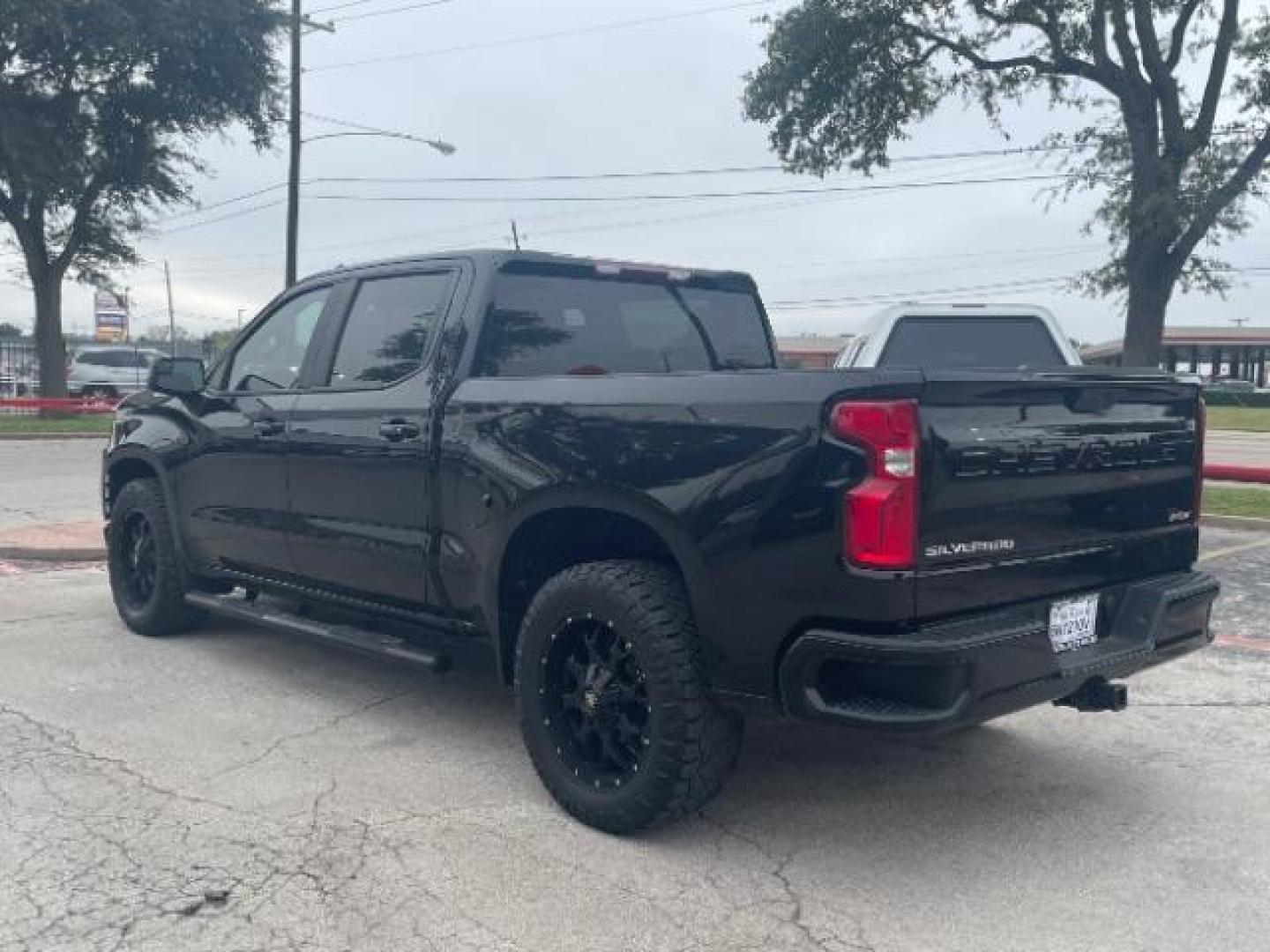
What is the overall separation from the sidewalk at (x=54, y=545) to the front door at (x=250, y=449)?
3.22 metres

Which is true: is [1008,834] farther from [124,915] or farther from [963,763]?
[124,915]

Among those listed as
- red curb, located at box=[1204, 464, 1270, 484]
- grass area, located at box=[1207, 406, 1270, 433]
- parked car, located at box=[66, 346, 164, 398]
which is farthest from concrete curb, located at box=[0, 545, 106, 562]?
grass area, located at box=[1207, 406, 1270, 433]

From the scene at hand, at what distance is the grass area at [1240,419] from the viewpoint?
3517 centimetres

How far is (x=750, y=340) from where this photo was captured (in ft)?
18.5

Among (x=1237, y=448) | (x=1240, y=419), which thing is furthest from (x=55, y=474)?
(x=1240, y=419)

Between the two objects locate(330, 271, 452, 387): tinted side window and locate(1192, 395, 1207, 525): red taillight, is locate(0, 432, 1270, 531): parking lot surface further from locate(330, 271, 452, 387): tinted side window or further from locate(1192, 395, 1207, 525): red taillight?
locate(1192, 395, 1207, 525): red taillight

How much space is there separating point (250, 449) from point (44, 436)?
18.7 meters

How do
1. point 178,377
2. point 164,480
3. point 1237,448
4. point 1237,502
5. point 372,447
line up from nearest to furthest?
point 372,447 < point 178,377 < point 164,480 < point 1237,502 < point 1237,448

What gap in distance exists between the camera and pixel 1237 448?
995 inches

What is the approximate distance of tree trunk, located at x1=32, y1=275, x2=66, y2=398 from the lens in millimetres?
26266

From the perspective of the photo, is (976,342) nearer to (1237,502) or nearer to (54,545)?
(1237,502)

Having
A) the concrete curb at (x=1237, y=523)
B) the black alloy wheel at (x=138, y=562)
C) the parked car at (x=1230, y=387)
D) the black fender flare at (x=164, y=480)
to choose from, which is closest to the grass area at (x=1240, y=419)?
the parked car at (x=1230, y=387)

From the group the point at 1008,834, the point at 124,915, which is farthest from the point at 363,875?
the point at 1008,834

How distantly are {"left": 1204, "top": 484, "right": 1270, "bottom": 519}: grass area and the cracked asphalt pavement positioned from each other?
6.02m
